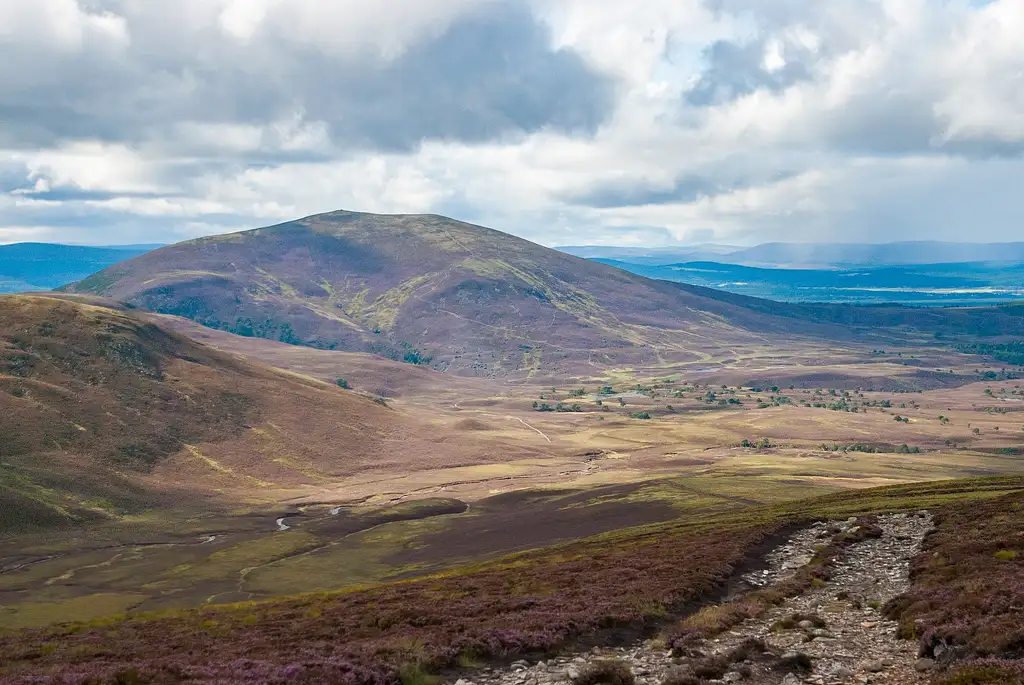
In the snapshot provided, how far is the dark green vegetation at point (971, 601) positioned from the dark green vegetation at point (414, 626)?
11690 millimetres

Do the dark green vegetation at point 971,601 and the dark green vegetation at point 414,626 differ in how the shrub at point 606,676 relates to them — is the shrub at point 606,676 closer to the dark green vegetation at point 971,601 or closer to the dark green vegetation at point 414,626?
the dark green vegetation at point 414,626

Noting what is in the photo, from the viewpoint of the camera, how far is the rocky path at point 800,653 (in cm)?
3142

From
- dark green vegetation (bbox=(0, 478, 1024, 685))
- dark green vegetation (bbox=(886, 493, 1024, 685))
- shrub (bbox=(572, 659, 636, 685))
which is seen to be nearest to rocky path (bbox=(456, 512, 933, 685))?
shrub (bbox=(572, 659, 636, 685))

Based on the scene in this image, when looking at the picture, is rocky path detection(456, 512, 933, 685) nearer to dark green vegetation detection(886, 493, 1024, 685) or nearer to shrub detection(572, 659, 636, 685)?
shrub detection(572, 659, 636, 685)

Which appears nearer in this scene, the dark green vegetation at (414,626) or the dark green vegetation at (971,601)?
the dark green vegetation at (971,601)

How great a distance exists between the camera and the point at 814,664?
108 feet

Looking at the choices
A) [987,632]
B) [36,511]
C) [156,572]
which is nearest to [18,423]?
[36,511]

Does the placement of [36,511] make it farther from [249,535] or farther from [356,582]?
[356,582]

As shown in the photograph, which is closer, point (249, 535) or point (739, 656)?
point (739, 656)

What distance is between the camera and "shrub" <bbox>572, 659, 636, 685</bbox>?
3169 cm

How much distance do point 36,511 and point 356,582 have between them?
262ft

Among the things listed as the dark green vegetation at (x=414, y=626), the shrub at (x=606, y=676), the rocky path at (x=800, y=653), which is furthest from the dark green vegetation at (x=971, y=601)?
the dark green vegetation at (x=414, y=626)

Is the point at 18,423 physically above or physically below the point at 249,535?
above

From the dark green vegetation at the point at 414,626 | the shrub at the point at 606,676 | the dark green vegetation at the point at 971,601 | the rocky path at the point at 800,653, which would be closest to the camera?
the dark green vegetation at the point at 971,601
